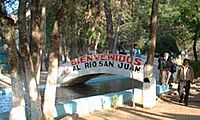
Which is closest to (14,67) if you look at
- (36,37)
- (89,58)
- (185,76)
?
(36,37)

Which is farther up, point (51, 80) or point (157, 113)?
point (51, 80)

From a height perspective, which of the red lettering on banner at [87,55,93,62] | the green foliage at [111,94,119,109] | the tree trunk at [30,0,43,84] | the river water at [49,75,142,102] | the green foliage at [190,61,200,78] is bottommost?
the river water at [49,75,142,102]

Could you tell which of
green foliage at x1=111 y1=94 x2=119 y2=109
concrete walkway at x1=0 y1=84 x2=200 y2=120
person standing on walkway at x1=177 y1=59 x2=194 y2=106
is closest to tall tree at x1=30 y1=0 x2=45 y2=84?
concrete walkway at x1=0 y1=84 x2=200 y2=120

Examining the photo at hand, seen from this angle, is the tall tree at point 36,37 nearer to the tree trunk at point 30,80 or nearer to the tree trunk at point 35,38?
the tree trunk at point 35,38

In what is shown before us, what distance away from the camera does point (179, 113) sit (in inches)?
515

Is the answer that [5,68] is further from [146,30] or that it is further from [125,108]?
[125,108]

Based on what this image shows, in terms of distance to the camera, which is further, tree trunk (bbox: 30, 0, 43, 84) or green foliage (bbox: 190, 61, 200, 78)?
green foliage (bbox: 190, 61, 200, 78)

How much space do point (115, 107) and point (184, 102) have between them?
2.44m

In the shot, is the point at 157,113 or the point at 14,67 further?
the point at 157,113

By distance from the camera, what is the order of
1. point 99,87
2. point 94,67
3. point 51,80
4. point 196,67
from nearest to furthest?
point 51,80 → point 94,67 → point 196,67 → point 99,87

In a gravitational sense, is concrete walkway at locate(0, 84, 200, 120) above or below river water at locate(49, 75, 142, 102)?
above

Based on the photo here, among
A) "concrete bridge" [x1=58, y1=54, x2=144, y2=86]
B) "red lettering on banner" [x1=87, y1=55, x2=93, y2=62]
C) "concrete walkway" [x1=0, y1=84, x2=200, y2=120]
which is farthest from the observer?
"red lettering on banner" [x1=87, y1=55, x2=93, y2=62]

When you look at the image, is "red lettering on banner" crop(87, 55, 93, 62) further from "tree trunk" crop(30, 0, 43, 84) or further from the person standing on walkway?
"tree trunk" crop(30, 0, 43, 84)

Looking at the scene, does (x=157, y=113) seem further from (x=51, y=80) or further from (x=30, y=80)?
(x=30, y=80)
